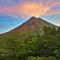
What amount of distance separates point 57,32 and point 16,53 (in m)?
2.38

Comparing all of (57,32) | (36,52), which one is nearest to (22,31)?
(57,32)

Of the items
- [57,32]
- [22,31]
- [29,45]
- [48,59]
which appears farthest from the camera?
[22,31]

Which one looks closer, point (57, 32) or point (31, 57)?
point (31, 57)

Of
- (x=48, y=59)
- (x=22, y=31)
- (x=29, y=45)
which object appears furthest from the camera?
(x=22, y=31)

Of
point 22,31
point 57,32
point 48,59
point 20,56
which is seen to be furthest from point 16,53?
point 22,31

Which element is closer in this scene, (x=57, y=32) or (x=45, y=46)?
(x=45, y=46)

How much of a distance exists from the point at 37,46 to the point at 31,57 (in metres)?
0.65

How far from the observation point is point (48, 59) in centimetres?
704

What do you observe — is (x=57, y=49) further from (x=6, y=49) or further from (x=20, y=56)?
(x=6, y=49)

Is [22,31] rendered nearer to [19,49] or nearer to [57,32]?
[57,32]

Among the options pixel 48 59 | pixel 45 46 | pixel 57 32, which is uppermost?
pixel 57 32

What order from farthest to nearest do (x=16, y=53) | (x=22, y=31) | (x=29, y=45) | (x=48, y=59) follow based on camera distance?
(x=22, y=31) < (x=29, y=45) < (x=16, y=53) < (x=48, y=59)

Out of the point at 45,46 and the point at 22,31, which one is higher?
the point at 22,31

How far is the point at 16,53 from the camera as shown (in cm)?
749
